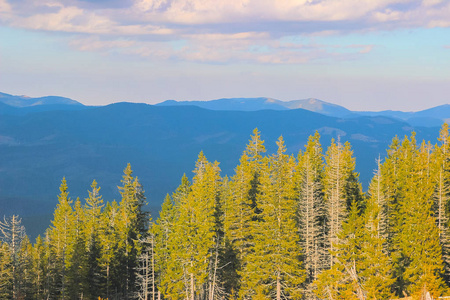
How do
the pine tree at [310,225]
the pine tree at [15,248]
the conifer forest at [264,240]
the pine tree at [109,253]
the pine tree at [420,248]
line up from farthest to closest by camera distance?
the pine tree at [15,248]
the pine tree at [109,253]
the pine tree at [310,225]
the pine tree at [420,248]
the conifer forest at [264,240]

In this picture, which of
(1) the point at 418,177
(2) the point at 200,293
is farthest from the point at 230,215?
(1) the point at 418,177

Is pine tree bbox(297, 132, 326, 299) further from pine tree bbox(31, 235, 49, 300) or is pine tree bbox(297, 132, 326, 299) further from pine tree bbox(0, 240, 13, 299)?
pine tree bbox(31, 235, 49, 300)

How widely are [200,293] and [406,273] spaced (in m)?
22.6

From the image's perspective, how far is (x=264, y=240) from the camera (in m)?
55.1

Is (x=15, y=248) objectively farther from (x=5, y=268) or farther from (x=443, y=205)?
(x=443, y=205)

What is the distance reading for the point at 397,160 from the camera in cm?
8206

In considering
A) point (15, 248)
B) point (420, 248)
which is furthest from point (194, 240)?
point (15, 248)

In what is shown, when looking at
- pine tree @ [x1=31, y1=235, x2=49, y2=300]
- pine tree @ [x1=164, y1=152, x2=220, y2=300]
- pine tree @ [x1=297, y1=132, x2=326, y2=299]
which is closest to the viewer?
pine tree @ [x1=164, y1=152, x2=220, y2=300]

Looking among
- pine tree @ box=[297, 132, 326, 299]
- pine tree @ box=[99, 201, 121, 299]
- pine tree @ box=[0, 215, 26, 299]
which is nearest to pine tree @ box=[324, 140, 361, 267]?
pine tree @ box=[297, 132, 326, 299]

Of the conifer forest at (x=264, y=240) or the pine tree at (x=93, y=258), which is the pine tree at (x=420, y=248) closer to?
the conifer forest at (x=264, y=240)

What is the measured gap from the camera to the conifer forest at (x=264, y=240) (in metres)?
53.5

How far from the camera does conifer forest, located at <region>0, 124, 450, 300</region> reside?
5350 cm

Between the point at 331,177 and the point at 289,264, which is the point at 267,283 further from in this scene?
the point at 331,177

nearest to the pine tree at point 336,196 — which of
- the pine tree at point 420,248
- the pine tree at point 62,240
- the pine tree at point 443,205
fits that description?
the pine tree at point 420,248
